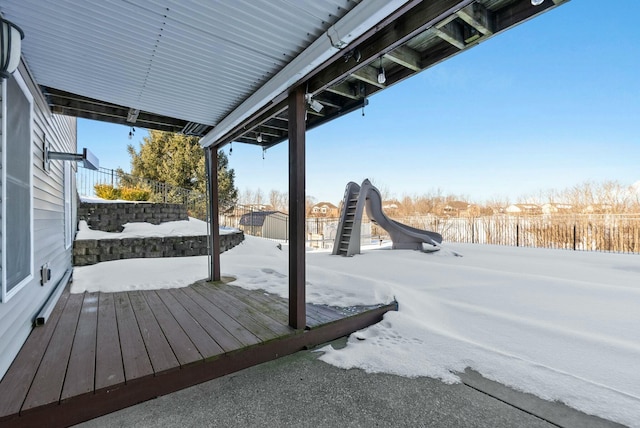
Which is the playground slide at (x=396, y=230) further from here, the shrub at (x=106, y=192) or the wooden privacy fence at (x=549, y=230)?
the shrub at (x=106, y=192)

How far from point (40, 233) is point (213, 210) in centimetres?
202

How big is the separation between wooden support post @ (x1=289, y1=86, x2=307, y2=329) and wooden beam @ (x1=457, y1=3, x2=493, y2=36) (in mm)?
1366

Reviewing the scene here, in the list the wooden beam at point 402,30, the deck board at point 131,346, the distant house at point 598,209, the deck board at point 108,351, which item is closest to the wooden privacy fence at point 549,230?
the distant house at point 598,209

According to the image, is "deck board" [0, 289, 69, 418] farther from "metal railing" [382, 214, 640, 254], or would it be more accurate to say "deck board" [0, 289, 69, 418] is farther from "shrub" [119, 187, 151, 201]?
"metal railing" [382, 214, 640, 254]

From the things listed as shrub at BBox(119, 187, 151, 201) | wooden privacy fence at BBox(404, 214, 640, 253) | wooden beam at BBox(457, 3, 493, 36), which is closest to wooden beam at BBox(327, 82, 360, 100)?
wooden beam at BBox(457, 3, 493, 36)

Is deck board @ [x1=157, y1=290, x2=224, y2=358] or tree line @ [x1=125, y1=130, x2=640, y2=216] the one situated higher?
tree line @ [x1=125, y1=130, x2=640, y2=216]

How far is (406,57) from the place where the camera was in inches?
99.7

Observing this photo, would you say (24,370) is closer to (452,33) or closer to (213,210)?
(213,210)

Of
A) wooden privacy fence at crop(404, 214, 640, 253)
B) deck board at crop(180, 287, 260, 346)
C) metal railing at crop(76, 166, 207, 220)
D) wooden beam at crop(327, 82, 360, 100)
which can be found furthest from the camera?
wooden privacy fence at crop(404, 214, 640, 253)

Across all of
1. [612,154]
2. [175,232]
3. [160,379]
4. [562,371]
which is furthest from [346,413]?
[612,154]

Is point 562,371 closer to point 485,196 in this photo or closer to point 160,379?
point 160,379

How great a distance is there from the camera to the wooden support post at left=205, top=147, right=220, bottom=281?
14.5ft

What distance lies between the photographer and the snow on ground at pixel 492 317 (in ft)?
6.95

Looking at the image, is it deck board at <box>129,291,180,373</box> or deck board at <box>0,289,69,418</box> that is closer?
deck board at <box>0,289,69,418</box>
